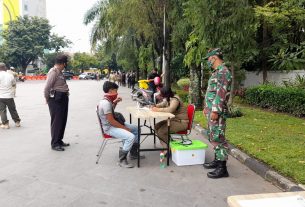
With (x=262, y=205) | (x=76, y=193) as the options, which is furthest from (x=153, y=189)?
(x=262, y=205)

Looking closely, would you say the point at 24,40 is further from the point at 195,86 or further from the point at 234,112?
the point at 234,112

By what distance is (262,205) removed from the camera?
7.01 feet

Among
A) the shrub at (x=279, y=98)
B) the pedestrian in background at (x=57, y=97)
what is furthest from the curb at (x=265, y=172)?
the shrub at (x=279, y=98)

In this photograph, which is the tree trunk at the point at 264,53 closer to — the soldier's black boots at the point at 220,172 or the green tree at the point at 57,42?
the soldier's black boots at the point at 220,172

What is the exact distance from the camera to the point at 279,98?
1262 centimetres

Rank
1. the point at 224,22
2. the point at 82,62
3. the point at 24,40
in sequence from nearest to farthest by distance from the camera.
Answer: the point at 224,22 < the point at 24,40 < the point at 82,62

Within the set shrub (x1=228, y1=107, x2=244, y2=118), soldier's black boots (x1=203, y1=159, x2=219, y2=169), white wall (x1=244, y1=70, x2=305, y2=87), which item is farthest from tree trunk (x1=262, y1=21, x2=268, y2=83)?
soldier's black boots (x1=203, y1=159, x2=219, y2=169)

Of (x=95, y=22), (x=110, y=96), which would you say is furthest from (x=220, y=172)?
(x=95, y=22)

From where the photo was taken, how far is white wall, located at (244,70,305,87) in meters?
15.3

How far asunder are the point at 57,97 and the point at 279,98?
28.2ft

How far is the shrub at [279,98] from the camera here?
11.4m

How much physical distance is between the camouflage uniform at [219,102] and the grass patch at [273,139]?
99cm

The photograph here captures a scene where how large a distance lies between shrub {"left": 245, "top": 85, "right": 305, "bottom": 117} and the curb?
548cm

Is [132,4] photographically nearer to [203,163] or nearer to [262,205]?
[203,163]
